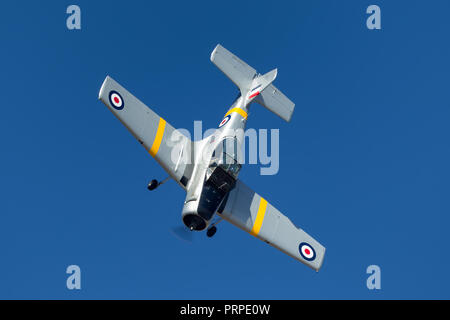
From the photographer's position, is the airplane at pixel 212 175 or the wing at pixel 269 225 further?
the wing at pixel 269 225

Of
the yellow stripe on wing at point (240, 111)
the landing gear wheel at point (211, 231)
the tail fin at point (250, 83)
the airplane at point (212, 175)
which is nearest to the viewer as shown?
the airplane at point (212, 175)

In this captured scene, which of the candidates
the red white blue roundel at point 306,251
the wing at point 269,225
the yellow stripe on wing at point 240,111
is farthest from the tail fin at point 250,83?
the red white blue roundel at point 306,251

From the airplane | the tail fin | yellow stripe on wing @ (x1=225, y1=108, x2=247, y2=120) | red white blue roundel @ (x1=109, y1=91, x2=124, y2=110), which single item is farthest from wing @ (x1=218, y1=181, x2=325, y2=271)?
red white blue roundel @ (x1=109, y1=91, x2=124, y2=110)

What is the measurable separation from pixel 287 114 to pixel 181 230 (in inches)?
457

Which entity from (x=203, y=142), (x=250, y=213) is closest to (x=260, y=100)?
(x=203, y=142)

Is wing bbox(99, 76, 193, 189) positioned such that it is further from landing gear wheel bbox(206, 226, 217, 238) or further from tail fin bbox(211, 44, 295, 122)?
tail fin bbox(211, 44, 295, 122)

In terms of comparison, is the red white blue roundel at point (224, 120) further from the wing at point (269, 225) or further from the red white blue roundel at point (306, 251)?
the red white blue roundel at point (306, 251)

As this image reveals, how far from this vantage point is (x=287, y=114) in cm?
3103

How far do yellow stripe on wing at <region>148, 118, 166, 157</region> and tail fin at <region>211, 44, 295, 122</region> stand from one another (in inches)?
221

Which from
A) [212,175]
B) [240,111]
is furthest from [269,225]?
[240,111]

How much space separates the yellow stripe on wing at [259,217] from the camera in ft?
85.4

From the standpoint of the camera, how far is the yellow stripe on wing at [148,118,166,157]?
83.9ft

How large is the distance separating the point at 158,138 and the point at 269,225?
7.46 m

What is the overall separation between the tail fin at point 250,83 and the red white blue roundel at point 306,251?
26.8ft
